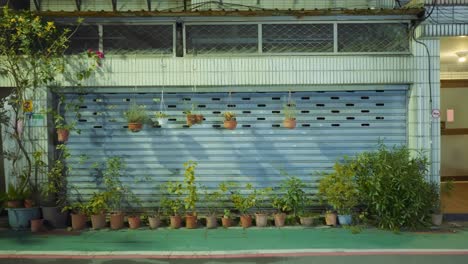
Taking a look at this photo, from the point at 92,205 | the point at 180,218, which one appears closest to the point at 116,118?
the point at 92,205

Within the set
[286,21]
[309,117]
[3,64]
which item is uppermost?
[286,21]

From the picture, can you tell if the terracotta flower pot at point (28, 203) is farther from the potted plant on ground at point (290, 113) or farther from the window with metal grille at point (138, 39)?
the potted plant on ground at point (290, 113)

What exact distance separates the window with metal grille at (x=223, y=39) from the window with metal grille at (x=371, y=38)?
187 centimetres

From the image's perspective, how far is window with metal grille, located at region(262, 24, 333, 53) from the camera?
9.60 m

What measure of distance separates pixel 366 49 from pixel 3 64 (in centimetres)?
752

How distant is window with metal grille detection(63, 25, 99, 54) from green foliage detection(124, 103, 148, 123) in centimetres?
158

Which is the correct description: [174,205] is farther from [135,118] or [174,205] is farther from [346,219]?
[346,219]

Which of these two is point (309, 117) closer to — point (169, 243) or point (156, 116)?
point (156, 116)

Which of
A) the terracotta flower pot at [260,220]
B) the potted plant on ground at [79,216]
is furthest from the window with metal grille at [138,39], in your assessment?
the terracotta flower pot at [260,220]

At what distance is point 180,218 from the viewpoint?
912 centimetres

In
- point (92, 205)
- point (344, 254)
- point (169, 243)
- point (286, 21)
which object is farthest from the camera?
point (286, 21)

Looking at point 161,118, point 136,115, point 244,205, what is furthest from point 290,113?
point 136,115

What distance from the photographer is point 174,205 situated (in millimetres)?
9086

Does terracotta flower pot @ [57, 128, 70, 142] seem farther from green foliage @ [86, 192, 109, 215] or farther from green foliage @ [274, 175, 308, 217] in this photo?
green foliage @ [274, 175, 308, 217]
